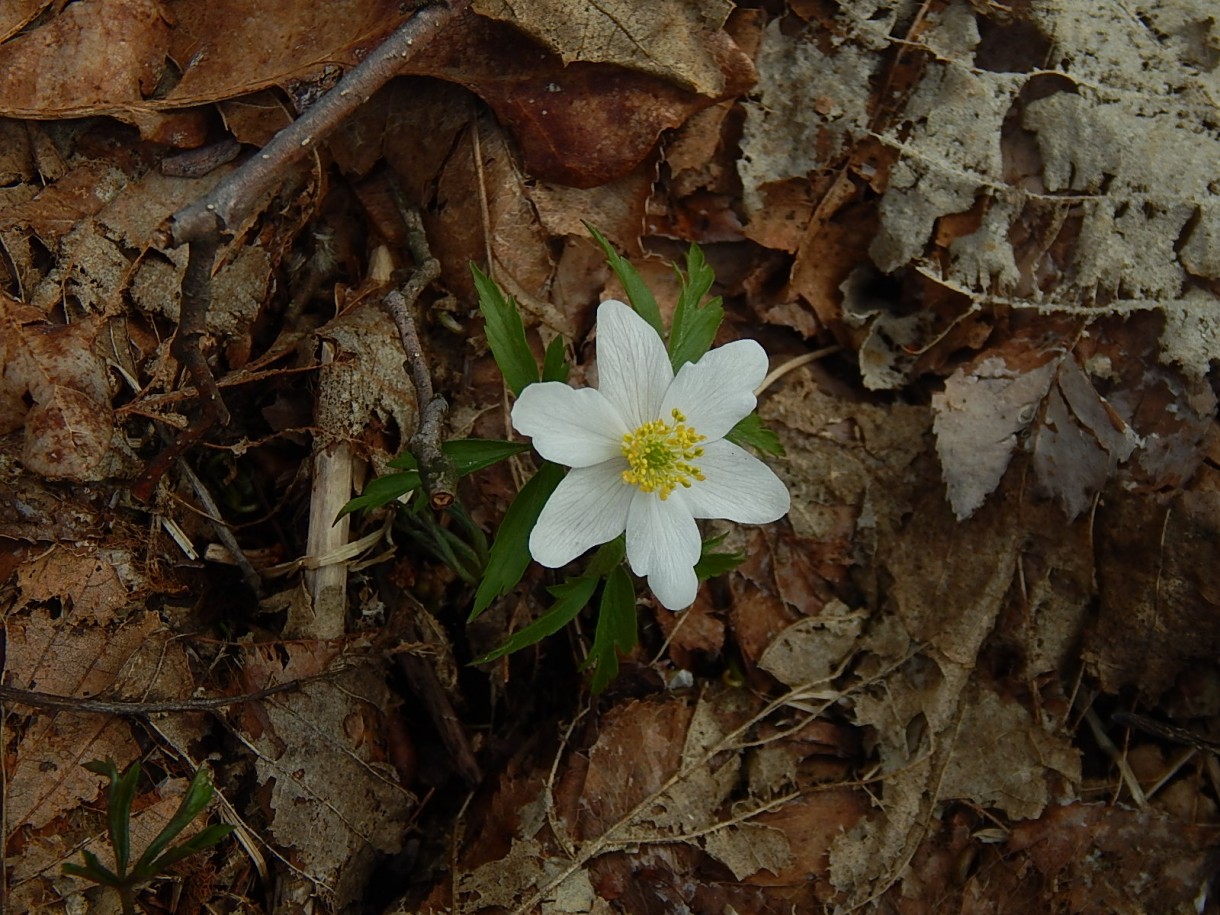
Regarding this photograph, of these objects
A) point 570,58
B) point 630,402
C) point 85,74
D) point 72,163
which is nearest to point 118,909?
point 630,402

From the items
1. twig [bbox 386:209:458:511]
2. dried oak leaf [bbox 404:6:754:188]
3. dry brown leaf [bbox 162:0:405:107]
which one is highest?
dry brown leaf [bbox 162:0:405:107]

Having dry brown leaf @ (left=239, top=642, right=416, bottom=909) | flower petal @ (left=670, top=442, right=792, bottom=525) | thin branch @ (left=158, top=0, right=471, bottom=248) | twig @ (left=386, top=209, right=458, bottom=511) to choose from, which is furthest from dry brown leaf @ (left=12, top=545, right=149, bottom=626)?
flower petal @ (left=670, top=442, right=792, bottom=525)

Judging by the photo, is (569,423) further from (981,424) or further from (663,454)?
(981,424)

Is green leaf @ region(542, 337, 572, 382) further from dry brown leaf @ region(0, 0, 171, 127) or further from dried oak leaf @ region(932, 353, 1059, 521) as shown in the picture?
dry brown leaf @ region(0, 0, 171, 127)

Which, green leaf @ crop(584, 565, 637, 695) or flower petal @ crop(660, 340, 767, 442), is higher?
flower petal @ crop(660, 340, 767, 442)

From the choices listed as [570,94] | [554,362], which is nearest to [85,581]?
[554,362]

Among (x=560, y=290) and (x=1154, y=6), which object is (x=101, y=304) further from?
(x=1154, y=6)
